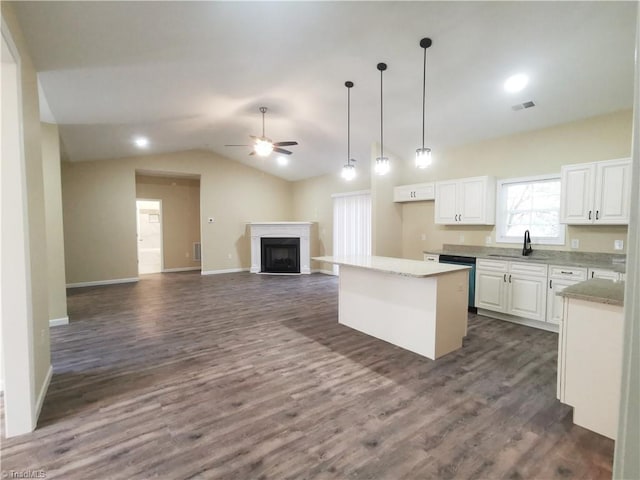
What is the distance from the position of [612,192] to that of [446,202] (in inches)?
81.9

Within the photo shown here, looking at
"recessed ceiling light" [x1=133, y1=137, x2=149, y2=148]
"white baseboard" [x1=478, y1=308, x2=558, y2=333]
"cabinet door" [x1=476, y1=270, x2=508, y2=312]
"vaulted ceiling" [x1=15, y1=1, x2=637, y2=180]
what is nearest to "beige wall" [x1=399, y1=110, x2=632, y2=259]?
"vaulted ceiling" [x1=15, y1=1, x2=637, y2=180]

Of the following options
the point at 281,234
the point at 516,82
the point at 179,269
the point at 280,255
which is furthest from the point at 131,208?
the point at 516,82

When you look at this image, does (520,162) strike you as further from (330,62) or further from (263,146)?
(263,146)

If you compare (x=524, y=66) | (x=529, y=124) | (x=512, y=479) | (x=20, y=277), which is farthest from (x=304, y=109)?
(x=512, y=479)

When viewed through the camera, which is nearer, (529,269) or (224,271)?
(529,269)

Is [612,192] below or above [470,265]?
above

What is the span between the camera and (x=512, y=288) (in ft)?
14.0

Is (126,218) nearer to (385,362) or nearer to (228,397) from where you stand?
(228,397)

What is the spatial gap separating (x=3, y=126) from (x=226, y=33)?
6.28ft

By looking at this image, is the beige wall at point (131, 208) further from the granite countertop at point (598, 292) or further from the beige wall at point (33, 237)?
the granite countertop at point (598, 292)

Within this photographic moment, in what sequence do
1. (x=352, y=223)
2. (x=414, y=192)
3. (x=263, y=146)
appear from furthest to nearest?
(x=352, y=223)
(x=414, y=192)
(x=263, y=146)

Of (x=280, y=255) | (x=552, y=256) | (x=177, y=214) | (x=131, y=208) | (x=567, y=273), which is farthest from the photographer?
(x=177, y=214)

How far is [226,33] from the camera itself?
2932 millimetres

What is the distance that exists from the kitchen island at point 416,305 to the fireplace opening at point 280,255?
4.79 m
